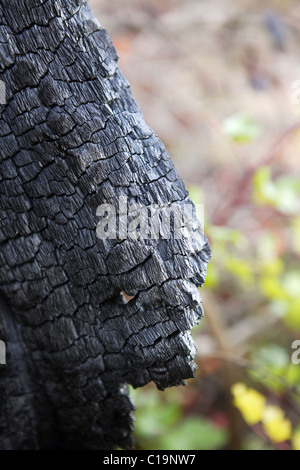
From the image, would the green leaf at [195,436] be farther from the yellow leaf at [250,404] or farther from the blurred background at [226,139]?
the yellow leaf at [250,404]

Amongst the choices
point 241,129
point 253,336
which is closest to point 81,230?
point 241,129

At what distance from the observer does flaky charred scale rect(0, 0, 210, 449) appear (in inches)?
20.8

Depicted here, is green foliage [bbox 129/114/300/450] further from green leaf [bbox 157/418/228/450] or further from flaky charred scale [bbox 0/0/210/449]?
flaky charred scale [bbox 0/0/210/449]

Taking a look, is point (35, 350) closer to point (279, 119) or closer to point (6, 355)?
point (6, 355)

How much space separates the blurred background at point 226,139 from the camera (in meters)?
1.40

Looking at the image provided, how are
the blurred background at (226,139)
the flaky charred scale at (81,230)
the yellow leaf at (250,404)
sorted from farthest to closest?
the blurred background at (226,139)
the yellow leaf at (250,404)
the flaky charred scale at (81,230)

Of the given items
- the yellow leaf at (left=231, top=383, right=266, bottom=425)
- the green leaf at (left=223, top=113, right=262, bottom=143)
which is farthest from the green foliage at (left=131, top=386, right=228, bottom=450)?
the green leaf at (left=223, top=113, right=262, bottom=143)

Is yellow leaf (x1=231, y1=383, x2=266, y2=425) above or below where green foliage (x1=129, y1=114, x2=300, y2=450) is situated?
below

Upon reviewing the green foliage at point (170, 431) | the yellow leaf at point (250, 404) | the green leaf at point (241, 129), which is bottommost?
the yellow leaf at point (250, 404)

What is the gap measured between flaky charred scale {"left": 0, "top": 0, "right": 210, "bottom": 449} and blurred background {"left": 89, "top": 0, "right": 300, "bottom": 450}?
0.73 m

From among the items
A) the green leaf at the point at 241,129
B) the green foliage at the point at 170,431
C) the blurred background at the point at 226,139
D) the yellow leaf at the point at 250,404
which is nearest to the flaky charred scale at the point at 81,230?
the yellow leaf at the point at 250,404

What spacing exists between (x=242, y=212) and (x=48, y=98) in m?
1.54

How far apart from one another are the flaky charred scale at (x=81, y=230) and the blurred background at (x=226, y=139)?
2.39ft

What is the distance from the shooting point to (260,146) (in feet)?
6.66
